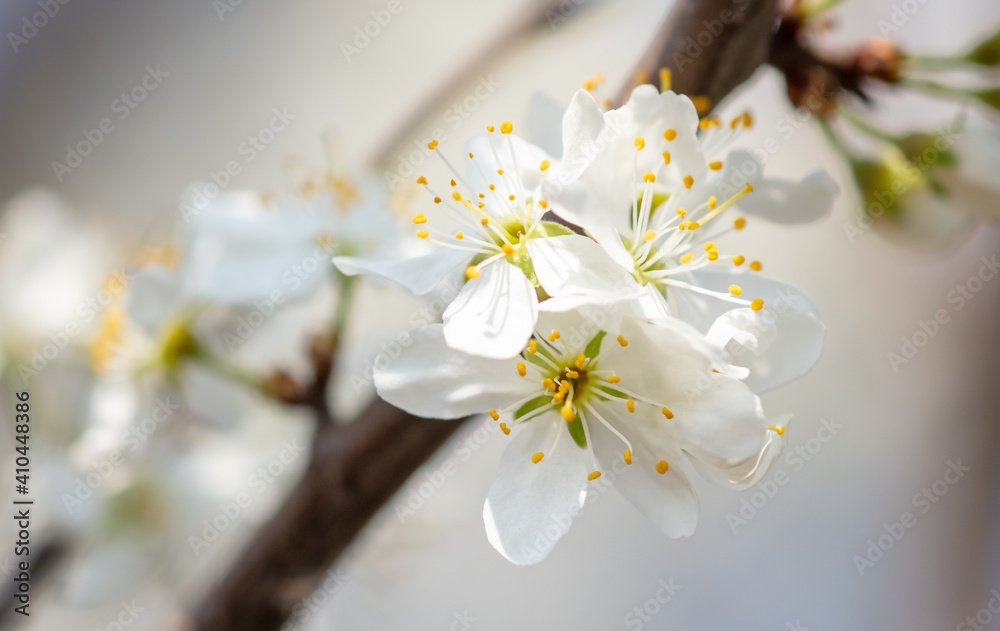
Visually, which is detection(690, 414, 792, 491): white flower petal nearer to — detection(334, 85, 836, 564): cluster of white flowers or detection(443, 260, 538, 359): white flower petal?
detection(334, 85, 836, 564): cluster of white flowers

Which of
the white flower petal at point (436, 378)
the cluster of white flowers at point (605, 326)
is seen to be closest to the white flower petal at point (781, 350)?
the cluster of white flowers at point (605, 326)

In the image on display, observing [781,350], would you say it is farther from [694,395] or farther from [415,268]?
[415,268]

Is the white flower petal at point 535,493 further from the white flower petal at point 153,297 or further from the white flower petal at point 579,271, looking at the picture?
the white flower petal at point 153,297

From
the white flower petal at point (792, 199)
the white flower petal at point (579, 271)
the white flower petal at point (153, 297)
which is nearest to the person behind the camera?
the white flower petal at point (579, 271)

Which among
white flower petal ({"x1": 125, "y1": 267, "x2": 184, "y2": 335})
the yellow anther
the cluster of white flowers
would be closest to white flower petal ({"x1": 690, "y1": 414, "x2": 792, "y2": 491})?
the cluster of white flowers

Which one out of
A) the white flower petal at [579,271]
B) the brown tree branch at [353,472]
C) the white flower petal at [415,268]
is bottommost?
the brown tree branch at [353,472]

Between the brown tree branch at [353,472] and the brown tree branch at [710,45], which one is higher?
the brown tree branch at [710,45]

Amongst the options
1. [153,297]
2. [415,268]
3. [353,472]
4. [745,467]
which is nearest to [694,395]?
[745,467]
